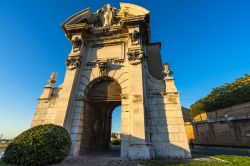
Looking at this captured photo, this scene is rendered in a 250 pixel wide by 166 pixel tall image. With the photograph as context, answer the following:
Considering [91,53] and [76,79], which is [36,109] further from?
[91,53]

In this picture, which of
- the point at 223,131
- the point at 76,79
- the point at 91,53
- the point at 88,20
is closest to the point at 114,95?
the point at 76,79

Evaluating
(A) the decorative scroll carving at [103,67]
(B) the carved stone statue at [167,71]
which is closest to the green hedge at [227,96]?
(B) the carved stone statue at [167,71]

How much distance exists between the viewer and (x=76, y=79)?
11.6 meters

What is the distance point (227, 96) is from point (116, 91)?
27116 mm

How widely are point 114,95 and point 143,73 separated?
290 cm

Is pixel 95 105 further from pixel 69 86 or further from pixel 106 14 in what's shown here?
pixel 106 14

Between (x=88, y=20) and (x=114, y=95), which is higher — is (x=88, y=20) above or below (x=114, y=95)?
above

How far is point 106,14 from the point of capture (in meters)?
14.1

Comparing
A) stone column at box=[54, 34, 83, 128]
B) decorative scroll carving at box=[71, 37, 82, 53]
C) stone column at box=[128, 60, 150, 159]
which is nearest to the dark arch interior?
stone column at box=[54, 34, 83, 128]

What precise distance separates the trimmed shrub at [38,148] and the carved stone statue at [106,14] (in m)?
10.6

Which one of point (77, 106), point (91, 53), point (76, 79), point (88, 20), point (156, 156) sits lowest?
point (156, 156)

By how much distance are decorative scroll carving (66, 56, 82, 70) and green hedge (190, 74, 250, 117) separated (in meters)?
28.1

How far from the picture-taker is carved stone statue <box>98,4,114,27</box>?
13.8 m

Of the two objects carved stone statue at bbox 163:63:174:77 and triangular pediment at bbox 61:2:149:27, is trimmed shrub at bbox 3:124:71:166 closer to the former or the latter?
carved stone statue at bbox 163:63:174:77
